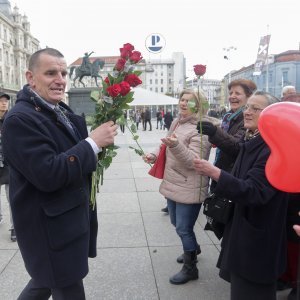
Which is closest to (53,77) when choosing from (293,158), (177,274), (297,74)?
(293,158)

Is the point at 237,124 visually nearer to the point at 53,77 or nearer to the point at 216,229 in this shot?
the point at 216,229

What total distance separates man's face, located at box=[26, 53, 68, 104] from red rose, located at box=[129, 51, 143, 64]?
457mm

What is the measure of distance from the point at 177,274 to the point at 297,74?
232 ft

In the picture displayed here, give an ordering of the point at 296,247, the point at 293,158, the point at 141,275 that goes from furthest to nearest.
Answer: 1. the point at 141,275
2. the point at 296,247
3. the point at 293,158

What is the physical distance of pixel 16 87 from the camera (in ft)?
235

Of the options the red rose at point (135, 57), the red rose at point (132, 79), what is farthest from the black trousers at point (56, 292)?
the red rose at point (135, 57)

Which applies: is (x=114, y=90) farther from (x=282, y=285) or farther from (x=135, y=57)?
(x=282, y=285)

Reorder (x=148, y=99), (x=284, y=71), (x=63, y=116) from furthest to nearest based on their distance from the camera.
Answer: (x=284, y=71)
(x=148, y=99)
(x=63, y=116)

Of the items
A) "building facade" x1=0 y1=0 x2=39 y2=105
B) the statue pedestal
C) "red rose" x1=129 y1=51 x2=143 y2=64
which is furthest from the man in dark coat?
"building facade" x1=0 y1=0 x2=39 y2=105

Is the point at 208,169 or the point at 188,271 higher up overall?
the point at 208,169

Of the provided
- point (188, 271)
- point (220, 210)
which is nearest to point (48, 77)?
point (220, 210)

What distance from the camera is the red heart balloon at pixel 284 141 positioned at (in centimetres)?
158

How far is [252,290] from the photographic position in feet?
7.04

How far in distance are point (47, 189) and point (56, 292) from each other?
683mm
